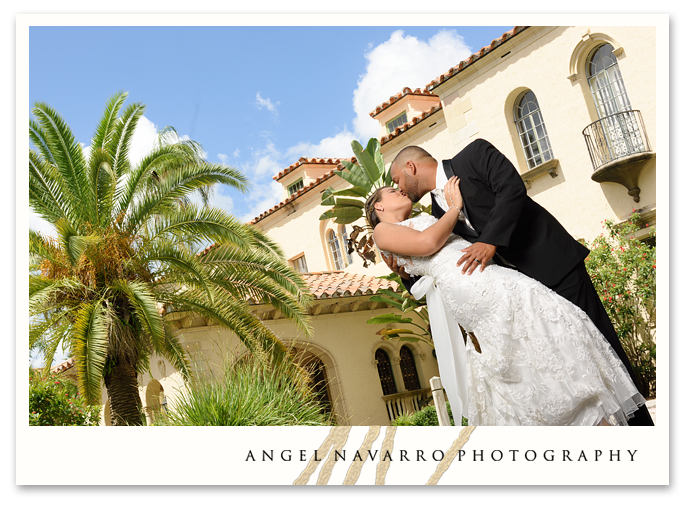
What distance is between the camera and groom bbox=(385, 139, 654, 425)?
3.28 m

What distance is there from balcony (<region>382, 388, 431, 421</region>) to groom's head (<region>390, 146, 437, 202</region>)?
11.0 m

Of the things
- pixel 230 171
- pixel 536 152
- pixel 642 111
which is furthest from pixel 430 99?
pixel 230 171

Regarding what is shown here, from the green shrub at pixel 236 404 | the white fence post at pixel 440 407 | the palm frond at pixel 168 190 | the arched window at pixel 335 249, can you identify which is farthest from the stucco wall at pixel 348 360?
the green shrub at pixel 236 404

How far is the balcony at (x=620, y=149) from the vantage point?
10.3 meters

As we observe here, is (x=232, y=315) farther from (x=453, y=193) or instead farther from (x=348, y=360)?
(x=453, y=193)

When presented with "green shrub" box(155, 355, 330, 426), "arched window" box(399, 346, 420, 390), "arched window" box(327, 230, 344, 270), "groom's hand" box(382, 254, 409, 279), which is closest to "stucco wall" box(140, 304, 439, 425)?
"arched window" box(399, 346, 420, 390)

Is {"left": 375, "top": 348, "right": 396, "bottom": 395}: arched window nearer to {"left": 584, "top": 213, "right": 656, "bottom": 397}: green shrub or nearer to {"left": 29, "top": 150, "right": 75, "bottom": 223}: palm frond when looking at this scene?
{"left": 584, "top": 213, "right": 656, "bottom": 397}: green shrub

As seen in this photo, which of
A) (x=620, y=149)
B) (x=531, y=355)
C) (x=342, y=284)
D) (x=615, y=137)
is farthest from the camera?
(x=342, y=284)

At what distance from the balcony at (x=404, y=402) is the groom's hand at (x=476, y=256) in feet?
36.6

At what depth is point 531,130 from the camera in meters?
12.4

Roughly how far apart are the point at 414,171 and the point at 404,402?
11.3m

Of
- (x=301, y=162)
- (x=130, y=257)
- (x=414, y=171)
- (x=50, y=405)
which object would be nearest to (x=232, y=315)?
(x=130, y=257)

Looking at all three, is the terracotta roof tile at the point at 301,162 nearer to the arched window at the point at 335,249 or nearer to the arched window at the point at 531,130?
the arched window at the point at 335,249
